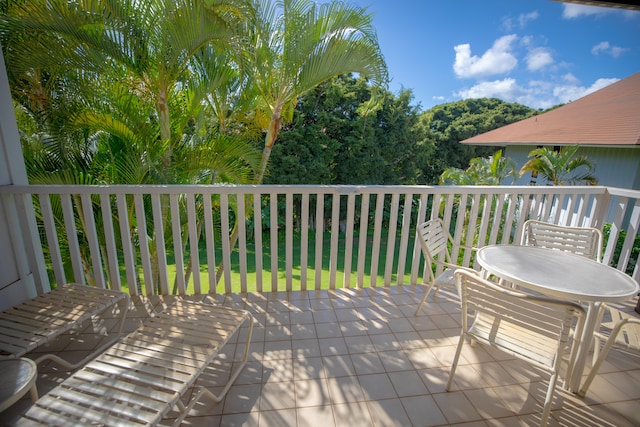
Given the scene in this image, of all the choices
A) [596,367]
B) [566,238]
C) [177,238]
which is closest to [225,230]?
[177,238]

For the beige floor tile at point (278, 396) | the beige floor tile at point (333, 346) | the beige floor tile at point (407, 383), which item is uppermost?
the beige floor tile at point (333, 346)

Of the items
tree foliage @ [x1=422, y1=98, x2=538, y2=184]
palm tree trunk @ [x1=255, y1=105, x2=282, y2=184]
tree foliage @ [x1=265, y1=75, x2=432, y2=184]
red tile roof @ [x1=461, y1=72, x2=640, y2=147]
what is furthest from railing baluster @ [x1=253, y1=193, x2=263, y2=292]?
tree foliage @ [x1=422, y1=98, x2=538, y2=184]

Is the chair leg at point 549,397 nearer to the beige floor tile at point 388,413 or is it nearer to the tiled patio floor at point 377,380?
the tiled patio floor at point 377,380

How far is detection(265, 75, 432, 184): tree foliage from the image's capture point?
1373cm

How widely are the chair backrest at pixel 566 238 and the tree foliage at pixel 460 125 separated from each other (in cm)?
1667

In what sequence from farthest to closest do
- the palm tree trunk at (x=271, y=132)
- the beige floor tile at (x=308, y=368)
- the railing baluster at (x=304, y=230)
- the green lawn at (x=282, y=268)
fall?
1. the green lawn at (x=282, y=268)
2. the palm tree trunk at (x=271, y=132)
3. the railing baluster at (x=304, y=230)
4. the beige floor tile at (x=308, y=368)

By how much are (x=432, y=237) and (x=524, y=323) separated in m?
1.28

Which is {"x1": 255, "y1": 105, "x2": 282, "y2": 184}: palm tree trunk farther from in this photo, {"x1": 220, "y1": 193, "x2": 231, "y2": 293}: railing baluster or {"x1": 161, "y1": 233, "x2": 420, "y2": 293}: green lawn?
{"x1": 161, "y1": 233, "x2": 420, "y2": 293}: green lawn

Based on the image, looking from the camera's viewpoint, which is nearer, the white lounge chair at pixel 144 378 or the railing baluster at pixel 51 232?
the white lounge chair at pixel 144 378

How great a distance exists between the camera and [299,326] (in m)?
2.51

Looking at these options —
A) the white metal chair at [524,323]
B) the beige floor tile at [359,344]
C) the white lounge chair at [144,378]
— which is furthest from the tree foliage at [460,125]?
the white lounge chair at [144,378]

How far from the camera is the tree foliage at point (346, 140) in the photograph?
1373cm

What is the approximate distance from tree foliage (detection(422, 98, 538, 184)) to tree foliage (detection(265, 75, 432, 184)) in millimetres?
3143

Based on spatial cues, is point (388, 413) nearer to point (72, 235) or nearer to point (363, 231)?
point (363, 231)
